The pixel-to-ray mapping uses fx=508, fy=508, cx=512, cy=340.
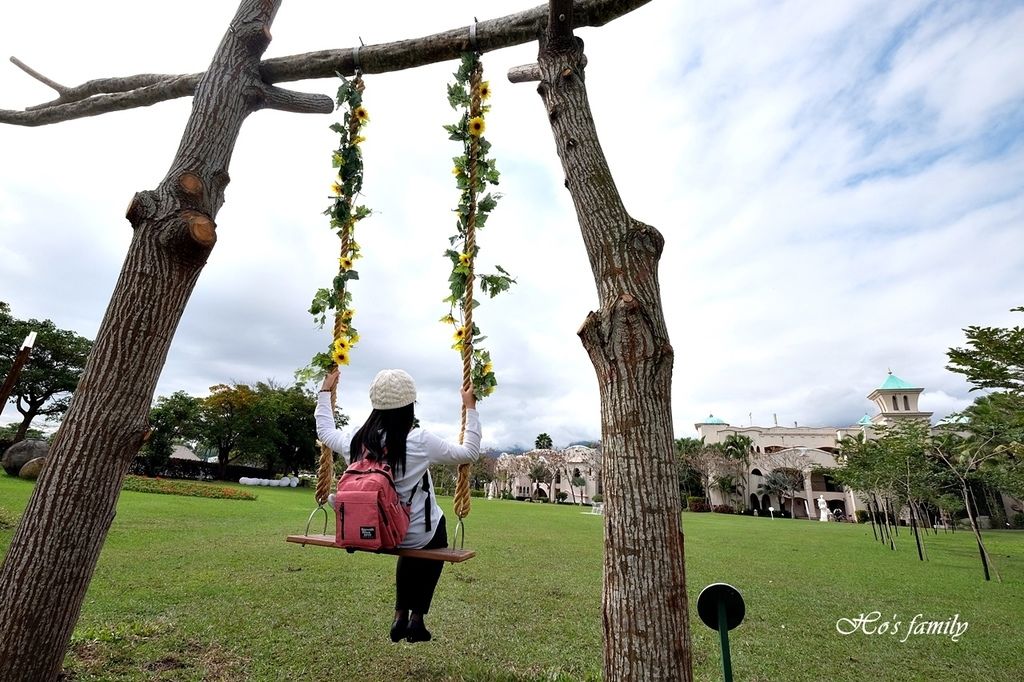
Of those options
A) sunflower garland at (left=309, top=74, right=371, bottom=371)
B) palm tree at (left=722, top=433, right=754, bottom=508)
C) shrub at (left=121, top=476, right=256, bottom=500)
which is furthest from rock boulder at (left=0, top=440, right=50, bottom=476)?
palm tree at (left=722, top=433, right=754, bottom=508)

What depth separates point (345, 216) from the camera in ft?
13.3

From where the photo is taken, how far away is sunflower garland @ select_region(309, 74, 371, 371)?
12.1 feet

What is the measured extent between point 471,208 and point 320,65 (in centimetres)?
164

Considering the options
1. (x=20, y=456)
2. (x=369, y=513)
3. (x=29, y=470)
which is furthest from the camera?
(x=20, y=456)

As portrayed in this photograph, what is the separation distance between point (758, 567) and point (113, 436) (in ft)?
40.9

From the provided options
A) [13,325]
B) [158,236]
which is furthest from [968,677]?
[13,325]

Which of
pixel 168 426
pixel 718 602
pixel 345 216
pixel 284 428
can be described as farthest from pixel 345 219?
pixel 284 428

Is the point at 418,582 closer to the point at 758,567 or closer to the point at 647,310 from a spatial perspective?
the point at 647,310

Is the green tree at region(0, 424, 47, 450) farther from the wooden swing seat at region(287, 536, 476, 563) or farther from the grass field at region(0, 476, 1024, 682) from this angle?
the wooden swing seat at region(287, 536, 476, 563)

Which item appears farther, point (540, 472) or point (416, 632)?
point (540, 472)

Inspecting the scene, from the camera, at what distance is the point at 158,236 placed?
9.40 feet

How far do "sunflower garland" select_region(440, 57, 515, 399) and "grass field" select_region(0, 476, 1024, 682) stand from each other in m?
2.77

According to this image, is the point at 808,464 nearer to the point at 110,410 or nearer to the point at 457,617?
the point at 457,617

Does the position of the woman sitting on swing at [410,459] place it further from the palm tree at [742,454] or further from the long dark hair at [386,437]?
the palm tree at [742,454]
